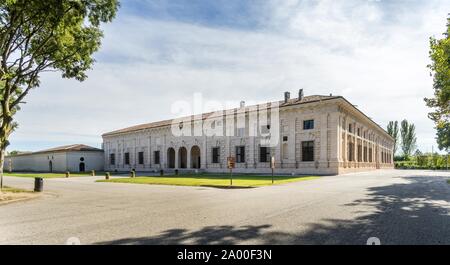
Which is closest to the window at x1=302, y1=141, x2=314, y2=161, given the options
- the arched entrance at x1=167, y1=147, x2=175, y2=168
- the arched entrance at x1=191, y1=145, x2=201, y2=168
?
the arched entrance at x1=191, y1=145, x2=201, y2=168

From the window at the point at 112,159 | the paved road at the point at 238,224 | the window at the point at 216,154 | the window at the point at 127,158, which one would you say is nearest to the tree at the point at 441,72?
the paved road at the point at 238,224

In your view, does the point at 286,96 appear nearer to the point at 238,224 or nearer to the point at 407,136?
the point at 238,224

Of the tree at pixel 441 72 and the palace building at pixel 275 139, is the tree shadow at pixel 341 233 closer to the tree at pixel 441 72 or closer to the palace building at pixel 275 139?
the tree at pixel 441 72

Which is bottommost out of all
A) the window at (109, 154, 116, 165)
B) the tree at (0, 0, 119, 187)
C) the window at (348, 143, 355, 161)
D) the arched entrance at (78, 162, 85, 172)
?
the arched entrance at (78, 162, 85, 172)

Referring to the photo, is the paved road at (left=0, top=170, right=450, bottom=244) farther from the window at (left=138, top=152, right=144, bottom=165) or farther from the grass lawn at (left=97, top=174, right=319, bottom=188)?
the window at (left=138, top=152, right=144, bottom=165)

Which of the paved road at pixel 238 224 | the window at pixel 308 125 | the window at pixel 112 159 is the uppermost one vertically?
the window at pixel 308 125

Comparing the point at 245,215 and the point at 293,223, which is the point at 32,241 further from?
the point at 293,223

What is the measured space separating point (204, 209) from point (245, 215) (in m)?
1.76

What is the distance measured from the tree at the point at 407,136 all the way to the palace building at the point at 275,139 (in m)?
32.6

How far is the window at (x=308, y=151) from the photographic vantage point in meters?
34.9

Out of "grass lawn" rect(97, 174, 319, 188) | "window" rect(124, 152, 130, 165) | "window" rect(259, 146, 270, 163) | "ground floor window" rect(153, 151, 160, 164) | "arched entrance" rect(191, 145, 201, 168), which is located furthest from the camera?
"window" rect(124, 152, 130, 165)

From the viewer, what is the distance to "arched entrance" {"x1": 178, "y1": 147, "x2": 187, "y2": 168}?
170 ft

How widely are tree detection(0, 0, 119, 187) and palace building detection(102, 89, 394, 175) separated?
861 inches
